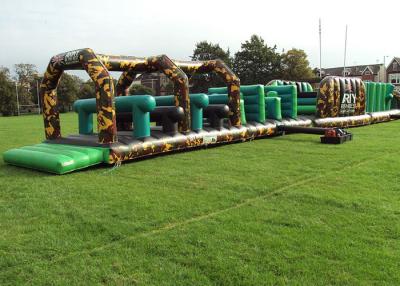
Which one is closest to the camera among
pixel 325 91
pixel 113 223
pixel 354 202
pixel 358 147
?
pixel 113 223

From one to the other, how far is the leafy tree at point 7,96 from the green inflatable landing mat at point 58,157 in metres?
40.4

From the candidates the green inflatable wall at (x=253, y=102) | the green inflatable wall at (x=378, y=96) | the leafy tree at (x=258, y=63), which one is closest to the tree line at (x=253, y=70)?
the leafy tree at (x=258, y=63)

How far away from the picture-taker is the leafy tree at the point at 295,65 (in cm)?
4581

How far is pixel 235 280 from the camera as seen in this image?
248 centimetres

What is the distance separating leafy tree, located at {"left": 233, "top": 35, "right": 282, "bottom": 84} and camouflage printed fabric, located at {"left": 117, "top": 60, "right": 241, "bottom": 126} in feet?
123

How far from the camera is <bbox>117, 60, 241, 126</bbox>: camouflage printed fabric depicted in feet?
28.2

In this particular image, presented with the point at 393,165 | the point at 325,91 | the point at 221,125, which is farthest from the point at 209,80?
the point at 393,165

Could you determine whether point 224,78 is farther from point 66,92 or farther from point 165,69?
point 66,92

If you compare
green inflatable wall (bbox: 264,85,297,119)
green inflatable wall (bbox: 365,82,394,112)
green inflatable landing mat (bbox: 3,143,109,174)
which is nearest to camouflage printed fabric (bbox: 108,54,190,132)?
green inflatable landing mat (bbox: 3,143,109,174)

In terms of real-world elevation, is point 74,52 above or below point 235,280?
above

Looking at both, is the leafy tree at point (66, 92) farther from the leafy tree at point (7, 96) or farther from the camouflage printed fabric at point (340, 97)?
the camouflage printed fabric at point (340, 97)

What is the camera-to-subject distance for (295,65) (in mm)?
46375

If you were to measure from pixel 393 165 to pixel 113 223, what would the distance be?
13.6 feet

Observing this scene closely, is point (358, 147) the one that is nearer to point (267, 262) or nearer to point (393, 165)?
point (393, 165)
